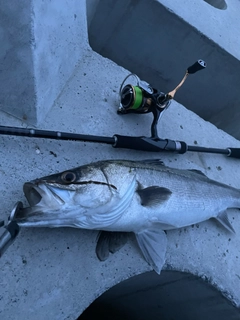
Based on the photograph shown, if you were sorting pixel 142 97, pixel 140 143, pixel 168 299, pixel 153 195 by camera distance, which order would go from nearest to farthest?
pixel 153 195, pixel 140 143, pixel 142 97, pixel 168 299

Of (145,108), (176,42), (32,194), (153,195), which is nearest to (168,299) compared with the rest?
(153,195)

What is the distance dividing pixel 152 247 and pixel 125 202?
343 mm

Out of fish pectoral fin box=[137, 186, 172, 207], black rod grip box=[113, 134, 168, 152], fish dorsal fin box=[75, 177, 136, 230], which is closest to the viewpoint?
fish dorsal fin box=[75, 177, 136, 230]

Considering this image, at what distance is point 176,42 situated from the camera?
3.04m

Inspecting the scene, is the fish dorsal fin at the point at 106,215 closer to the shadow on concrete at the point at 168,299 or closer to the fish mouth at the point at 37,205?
the fish mouth at the point at 37,205

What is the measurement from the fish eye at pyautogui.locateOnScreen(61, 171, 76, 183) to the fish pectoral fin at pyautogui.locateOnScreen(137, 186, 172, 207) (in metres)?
0.35

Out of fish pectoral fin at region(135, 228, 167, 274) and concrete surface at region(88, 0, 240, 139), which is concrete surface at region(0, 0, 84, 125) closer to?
fish pectoral fin at region(135, 228, 167, 274)

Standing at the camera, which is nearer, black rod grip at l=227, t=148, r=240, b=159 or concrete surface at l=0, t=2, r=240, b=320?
concrete surface at l=0, t=2, r=240, b=320

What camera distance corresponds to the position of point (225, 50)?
302 cm

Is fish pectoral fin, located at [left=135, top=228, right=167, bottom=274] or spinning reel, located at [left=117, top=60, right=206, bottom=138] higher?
spinning reel, located at [left=117, top=60, right=206, bottom=138]

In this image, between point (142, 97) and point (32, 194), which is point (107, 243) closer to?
point (32, 194)

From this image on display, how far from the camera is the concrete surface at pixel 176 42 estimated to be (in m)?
2.93

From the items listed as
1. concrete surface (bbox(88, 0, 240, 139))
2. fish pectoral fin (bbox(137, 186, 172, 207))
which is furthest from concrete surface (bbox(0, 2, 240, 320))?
concrete surface (bbox(88, 0, 240, 139))

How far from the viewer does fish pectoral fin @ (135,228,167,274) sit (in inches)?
64.6
